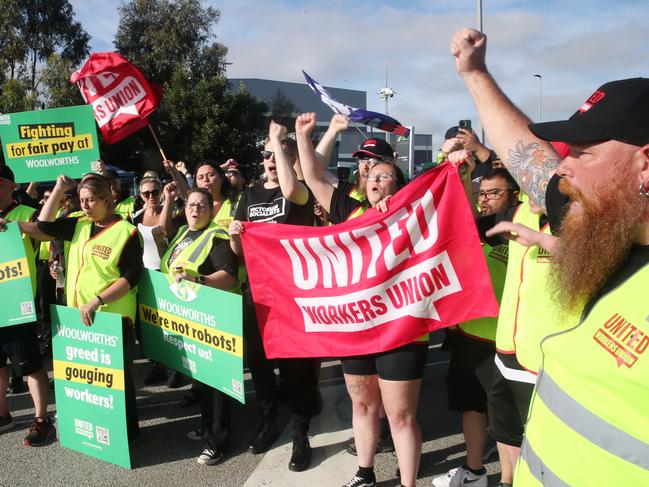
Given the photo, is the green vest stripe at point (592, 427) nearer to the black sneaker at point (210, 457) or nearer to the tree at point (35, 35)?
the black sneaker at point (210, 457)

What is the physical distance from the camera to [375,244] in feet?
9.89

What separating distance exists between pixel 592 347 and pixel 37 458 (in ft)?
12.7

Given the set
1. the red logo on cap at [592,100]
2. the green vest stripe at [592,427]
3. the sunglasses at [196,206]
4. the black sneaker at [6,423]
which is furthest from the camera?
the black sneaker at [6,423]

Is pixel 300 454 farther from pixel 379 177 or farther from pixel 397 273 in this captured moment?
pixel 379 177

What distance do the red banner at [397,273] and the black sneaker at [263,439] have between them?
3.27 feet

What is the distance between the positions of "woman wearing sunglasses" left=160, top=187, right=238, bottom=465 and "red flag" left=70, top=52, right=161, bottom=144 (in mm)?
1480

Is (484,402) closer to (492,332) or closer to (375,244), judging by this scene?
(492,332)

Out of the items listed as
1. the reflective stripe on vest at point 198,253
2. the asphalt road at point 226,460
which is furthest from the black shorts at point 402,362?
the reflective stripe on vest at point 198,253

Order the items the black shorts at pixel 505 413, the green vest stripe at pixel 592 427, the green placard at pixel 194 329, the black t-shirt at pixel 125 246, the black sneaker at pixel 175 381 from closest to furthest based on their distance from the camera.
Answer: the green vest stripe at pixel 592 427
the black shorts at pixel 505 413
the green placard at pixel 194 329
the black t-shirt at pixel 125 246
the black sneaker at pixel 175 381

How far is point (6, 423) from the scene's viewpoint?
165 inches

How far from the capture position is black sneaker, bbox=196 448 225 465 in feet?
11.7

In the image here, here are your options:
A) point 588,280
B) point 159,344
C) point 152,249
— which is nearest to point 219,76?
point 152,249

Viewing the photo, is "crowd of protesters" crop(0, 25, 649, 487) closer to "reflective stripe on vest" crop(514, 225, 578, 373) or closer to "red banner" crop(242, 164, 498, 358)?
"reflective stripe on vest" crop(514, 225, 578, 373)

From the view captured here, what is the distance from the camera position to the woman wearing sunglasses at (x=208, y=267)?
363 centimetres
